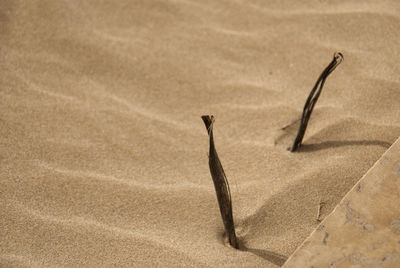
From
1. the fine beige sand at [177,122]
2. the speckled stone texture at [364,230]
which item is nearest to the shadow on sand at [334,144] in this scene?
the fine beige sand at [177,122]

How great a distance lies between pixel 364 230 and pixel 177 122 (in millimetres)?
983

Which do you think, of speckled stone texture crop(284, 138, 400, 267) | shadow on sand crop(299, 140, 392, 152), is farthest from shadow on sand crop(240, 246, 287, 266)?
shadow on sand crop(299, 140, 392, 152)

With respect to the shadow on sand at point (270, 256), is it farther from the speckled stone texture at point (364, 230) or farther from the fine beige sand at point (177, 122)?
the speckled stone texture at point (364, 230)

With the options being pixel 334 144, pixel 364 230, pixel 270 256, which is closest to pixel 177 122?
pixel 334 144

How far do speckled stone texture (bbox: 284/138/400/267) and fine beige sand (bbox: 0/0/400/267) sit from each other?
0.94ft

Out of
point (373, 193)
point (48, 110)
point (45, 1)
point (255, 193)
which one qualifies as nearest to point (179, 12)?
point (45, 1)

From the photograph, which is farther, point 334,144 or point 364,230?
point 334,144

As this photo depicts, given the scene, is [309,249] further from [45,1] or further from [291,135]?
[45,1]

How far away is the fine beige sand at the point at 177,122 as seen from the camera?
1.50m

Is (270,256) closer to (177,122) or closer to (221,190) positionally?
(221,190)

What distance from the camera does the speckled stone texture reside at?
1094 mm

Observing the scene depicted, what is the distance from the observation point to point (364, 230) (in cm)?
114

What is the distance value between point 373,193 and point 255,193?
1.57 ft

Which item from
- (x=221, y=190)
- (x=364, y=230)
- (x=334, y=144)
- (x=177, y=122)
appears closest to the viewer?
(x=364, y=230)
